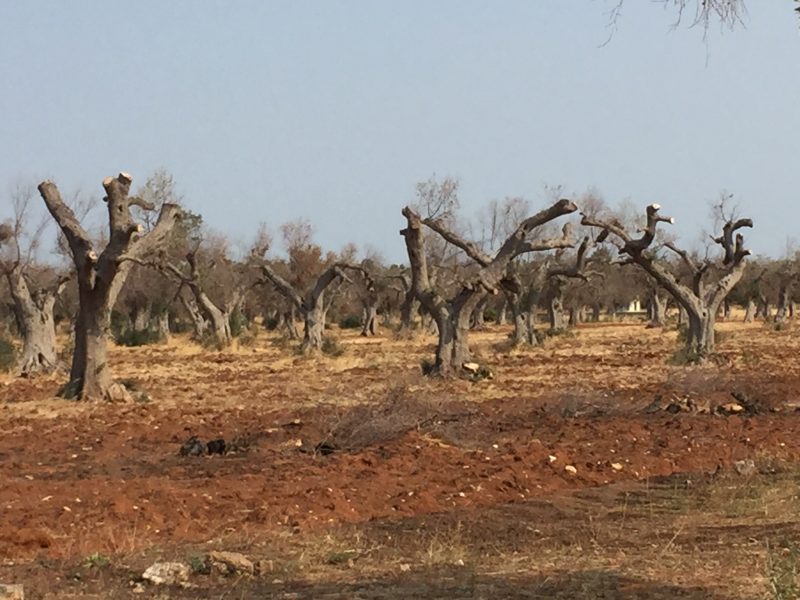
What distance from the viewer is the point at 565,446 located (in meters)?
13.9

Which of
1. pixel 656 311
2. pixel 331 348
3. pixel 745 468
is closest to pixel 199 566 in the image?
pixel 745 468

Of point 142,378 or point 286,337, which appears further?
point 286,337

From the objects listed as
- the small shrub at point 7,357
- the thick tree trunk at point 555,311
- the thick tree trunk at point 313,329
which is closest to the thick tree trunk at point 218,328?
the thick tree trunk at point 313,329

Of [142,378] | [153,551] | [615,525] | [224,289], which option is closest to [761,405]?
[615,525]

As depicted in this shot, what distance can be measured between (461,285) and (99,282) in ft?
31.8

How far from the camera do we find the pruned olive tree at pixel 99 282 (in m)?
21.5

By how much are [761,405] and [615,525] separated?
9.35 meters

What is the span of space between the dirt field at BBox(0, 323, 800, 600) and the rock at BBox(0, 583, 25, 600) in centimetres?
43

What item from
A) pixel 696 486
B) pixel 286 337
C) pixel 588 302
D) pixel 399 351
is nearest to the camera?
pixel 696 486

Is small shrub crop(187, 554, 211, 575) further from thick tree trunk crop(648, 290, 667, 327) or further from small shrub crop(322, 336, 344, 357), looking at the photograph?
thick tree trunk crop(648, 290, 667, 327)

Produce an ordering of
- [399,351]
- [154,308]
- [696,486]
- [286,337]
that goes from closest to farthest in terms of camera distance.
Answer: [696,486], [399,351], [286,337], [154,308]

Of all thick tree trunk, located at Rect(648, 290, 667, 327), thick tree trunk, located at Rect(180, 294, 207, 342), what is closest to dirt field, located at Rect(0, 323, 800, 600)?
thick tree trunk, located at Rect(180, 294, 207, 342)

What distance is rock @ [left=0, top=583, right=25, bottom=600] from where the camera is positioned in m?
6.25

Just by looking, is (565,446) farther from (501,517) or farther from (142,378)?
(142,378)
